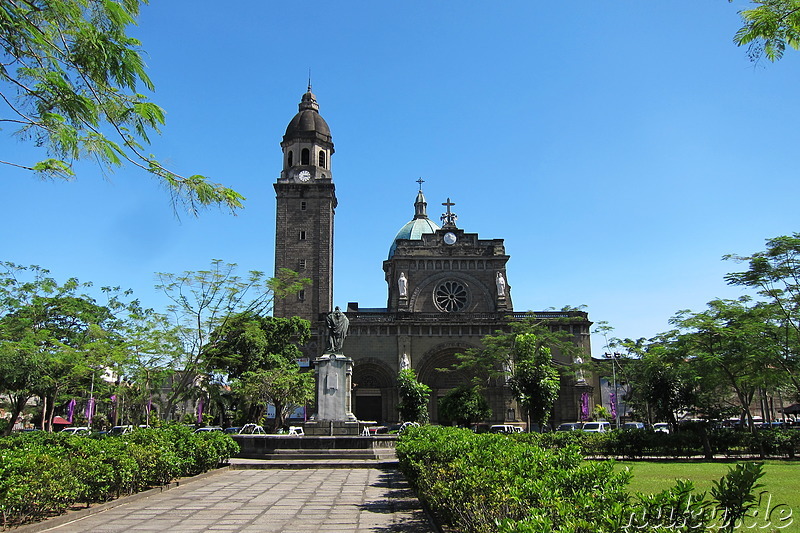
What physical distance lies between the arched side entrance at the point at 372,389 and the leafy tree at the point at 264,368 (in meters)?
7.88

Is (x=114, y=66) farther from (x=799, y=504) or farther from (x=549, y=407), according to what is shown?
(x=549, y=407)

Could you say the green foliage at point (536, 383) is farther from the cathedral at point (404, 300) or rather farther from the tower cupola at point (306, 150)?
the tower cupola at point (306, 150)

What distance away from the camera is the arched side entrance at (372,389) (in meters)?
45.5

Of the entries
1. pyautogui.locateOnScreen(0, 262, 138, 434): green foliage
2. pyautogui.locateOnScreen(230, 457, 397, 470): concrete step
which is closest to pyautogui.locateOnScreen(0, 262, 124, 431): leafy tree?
pyautogui.locateOnScreen(0, 262, 138, 434): green foliage

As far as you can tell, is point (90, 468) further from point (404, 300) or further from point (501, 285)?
point (501, 285)

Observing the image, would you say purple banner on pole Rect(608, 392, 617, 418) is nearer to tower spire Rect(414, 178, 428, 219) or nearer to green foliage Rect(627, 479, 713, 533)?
tower spire Rect(414, 178, 428, 219)

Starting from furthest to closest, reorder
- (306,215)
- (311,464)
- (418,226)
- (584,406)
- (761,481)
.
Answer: (418,226) → (306,215) → (584,406) → (311,464) → (761,481)

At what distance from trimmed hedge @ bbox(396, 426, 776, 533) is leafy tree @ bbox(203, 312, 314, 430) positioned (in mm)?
25340

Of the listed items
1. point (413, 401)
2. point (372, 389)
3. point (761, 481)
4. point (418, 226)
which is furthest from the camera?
point (418, 226)

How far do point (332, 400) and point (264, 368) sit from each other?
56.5 feet

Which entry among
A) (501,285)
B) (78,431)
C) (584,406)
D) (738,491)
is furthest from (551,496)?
(501,285)

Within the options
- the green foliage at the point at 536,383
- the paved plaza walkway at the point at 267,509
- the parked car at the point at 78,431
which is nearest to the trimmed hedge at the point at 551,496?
the paved plaza walkway at the point at 267,509

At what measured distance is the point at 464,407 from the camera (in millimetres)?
35562

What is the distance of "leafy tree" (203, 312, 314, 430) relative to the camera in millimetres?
34500
